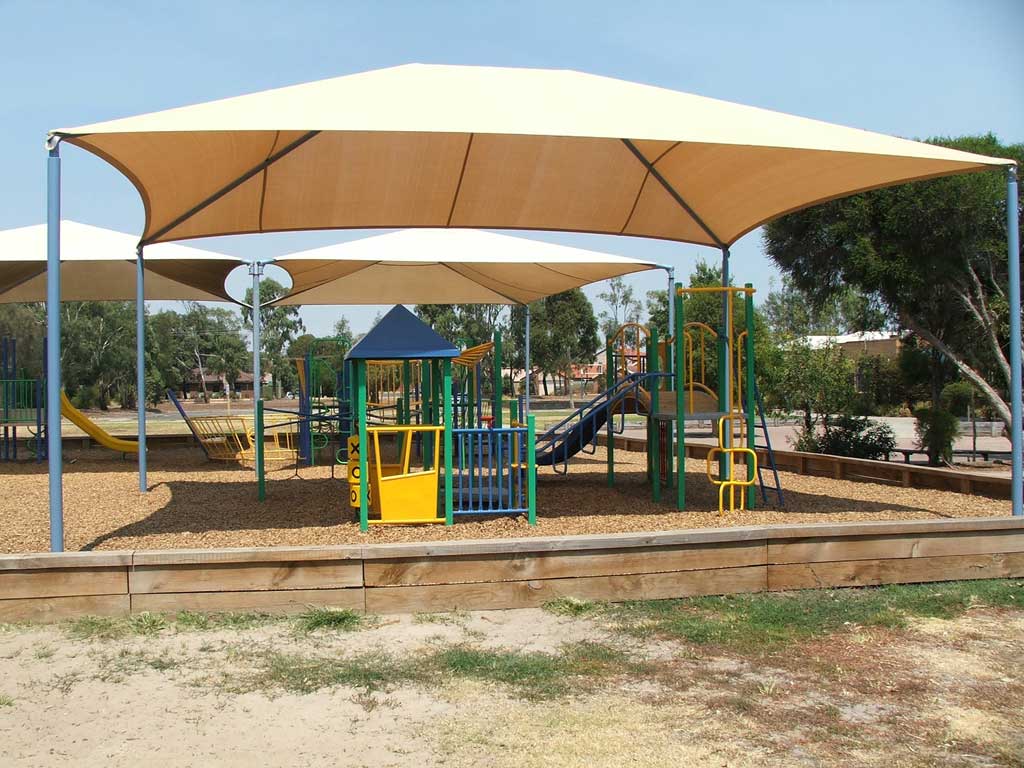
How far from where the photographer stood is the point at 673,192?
369 inches

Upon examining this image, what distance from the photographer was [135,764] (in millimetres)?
3449

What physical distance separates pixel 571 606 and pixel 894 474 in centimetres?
648

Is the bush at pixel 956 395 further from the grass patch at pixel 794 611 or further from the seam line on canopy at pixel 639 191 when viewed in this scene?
the grass patch at pixel 794 611

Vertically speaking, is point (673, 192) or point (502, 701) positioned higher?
point (673, 192)

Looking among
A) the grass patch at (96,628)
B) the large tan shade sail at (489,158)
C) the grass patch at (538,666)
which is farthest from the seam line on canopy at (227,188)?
the grass patch at (538,666)

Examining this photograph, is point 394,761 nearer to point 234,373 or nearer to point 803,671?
point 803,671

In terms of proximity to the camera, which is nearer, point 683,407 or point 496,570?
point 496,570

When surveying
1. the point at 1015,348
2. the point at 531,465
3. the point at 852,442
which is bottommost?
the point at 852,442

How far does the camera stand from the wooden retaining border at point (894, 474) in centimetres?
934

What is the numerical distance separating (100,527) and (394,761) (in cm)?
554

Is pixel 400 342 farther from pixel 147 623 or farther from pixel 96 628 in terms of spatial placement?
pixel 96 628

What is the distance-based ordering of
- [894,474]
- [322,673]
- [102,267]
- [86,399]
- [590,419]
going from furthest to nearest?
[86,399], [102,267], [894,474], [590,419], [322,673]

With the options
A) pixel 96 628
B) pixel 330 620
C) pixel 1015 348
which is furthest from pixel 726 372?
pixel 96 628

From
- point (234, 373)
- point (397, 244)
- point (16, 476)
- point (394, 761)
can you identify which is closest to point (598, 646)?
point (394, 761)
